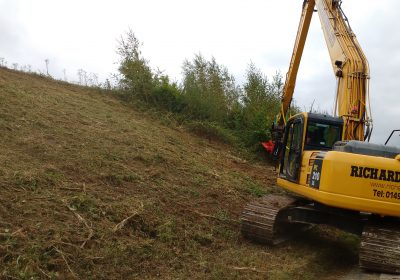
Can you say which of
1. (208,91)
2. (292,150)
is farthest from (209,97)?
(292,150)

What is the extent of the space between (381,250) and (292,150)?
259 centimetres

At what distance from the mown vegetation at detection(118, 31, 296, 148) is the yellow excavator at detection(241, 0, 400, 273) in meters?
6.64

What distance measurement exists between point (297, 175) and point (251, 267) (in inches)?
81.3

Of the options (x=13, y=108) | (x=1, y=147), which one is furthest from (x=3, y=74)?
(x=1, y=147)

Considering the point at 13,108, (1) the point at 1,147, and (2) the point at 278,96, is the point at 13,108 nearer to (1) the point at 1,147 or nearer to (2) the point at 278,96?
(1) the point at 1,147

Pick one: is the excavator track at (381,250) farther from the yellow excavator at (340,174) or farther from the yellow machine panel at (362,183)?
the yellow machine panel at (362,183)

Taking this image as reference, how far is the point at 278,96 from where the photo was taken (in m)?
19.1

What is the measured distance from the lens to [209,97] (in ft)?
59.2

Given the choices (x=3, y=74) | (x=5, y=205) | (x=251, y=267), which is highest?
(x=3, y=74)

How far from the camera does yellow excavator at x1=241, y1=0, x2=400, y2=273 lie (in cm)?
678

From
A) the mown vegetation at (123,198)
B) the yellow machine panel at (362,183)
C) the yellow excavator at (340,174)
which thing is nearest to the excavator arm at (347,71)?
the yellow excavator at (340,174)

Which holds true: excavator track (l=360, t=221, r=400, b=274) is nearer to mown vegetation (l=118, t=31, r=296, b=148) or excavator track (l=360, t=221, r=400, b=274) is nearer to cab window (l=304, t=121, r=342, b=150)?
cab window (l=304, t=121, r=342, b=150)

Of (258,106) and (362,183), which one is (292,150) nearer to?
(362,183)

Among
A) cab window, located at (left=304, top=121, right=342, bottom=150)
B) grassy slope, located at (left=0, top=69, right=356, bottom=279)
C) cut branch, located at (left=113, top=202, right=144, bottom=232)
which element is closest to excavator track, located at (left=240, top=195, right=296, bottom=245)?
grassy slope, located at (left=0, top=69, right=356, bottom=279)
